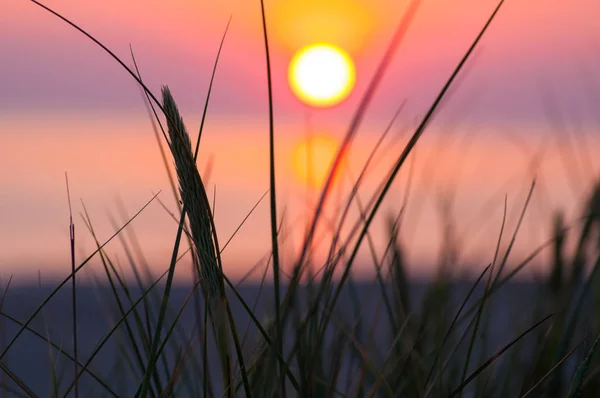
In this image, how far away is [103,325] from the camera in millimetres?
6008

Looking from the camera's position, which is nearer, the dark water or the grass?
the grass

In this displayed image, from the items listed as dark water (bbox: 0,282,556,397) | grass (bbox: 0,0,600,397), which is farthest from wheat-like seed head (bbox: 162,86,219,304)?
dark water (bbox: 0,282,556,397)

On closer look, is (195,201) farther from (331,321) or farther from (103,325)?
(103,325)

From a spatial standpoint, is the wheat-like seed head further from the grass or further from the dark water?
the dark water

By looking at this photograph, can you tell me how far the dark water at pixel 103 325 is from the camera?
64.2 inches

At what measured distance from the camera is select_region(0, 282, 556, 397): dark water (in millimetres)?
1632

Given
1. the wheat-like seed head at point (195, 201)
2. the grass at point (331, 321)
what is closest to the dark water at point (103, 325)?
the grass at point (331, 321)

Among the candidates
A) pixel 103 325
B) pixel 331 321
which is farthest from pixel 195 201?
pixel 103 325

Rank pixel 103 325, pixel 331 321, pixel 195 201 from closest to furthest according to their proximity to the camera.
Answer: pixel 195 201 → pixel 331 321 → pixel 103 325

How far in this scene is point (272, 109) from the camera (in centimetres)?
84

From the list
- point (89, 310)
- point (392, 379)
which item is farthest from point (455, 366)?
point (89, 310)

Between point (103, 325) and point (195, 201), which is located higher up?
point (103, 325)

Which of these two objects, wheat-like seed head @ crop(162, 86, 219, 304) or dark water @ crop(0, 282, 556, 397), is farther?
dark water @ crop(0, 282, 556, 397)

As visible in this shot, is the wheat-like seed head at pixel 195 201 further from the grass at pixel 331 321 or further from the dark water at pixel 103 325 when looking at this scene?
the dark water at pixel 103 325
